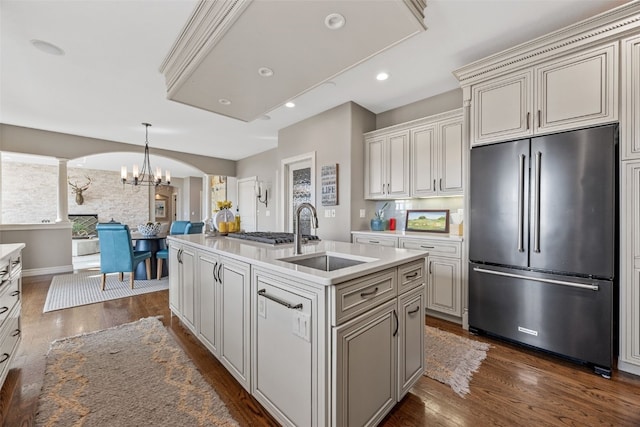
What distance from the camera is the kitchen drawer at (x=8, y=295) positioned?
5.32ft

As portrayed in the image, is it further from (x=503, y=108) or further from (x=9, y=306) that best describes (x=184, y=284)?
(x=503, y=108)

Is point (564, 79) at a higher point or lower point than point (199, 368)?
higher

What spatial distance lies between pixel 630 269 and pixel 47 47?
16.7 feet

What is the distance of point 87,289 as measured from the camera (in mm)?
4059

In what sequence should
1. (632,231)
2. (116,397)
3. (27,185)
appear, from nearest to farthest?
1. (116,397)
2. (632,231)
3. (27,185)

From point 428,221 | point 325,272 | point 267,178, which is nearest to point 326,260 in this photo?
point 325,272

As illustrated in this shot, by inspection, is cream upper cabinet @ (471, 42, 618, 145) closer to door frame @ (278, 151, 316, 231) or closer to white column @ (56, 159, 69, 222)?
door frame @ (278, 151, 316, 231)

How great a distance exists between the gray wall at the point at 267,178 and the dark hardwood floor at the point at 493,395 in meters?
4.04

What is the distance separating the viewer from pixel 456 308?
2793 millimetres

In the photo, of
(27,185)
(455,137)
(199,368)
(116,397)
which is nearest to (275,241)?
(199,368)

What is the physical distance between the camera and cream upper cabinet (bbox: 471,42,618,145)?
6.41 ft

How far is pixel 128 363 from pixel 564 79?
13.4 feet

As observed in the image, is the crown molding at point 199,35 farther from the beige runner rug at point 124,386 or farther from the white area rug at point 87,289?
the white area rug at point 87,289

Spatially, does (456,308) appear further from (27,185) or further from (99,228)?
(27,185)
